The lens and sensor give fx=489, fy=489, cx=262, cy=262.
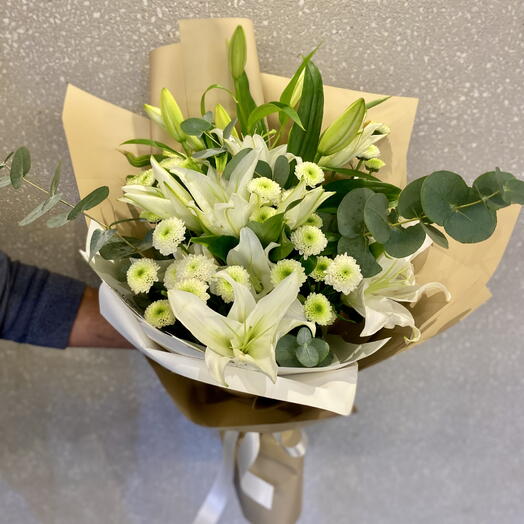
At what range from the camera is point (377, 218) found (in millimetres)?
397

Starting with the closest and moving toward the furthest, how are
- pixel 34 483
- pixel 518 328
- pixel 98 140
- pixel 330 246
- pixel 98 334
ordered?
pixel 330 246 → pixel 98 140 → pixel 98 334 → pixel 518 328 → pixel 34 483

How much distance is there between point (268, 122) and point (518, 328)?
0.56 m

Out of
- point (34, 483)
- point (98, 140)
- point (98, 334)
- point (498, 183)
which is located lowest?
point (34, 483)

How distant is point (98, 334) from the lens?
0.69 metres

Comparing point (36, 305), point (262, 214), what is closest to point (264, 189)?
point (262, 214)

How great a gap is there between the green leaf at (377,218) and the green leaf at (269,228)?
0.07m

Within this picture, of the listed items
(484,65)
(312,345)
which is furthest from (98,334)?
(484,65)

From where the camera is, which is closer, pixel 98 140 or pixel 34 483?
pixel 98 140

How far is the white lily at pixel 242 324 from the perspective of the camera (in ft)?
1.29

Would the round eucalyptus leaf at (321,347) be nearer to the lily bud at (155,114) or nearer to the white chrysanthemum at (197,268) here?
the white chrysanthemum at (197,268)

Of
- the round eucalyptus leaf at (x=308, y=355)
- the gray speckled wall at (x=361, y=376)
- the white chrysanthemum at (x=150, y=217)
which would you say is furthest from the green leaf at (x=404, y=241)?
the gray speckled wall at (x=361, y=376)

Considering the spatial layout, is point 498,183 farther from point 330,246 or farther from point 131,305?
point 131,305

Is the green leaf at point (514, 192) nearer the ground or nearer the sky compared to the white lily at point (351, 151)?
nearer the sky

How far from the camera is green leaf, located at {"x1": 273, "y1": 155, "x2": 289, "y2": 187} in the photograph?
1.50 feet
